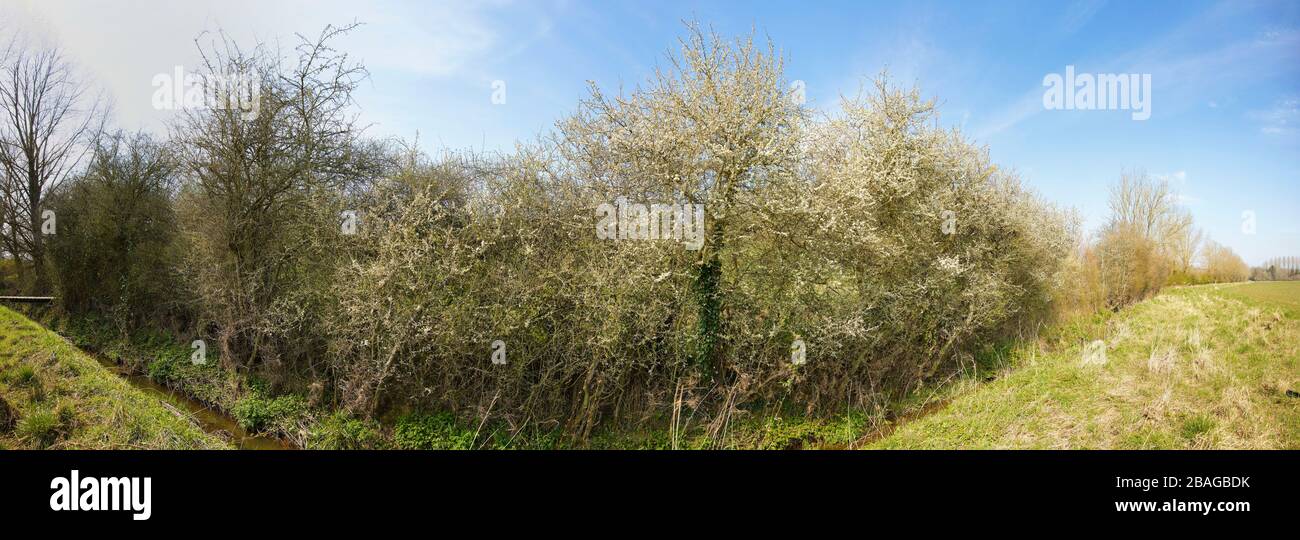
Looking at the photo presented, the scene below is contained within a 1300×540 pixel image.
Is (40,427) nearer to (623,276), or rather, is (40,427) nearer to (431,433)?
(431,433)

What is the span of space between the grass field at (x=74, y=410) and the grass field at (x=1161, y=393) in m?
10.2

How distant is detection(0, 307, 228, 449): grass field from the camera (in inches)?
245

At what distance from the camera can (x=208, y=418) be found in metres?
8.88

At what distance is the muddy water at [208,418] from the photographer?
798 cm

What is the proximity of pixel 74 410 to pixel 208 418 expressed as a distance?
2.04m

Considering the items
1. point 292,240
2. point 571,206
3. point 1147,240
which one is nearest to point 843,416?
point 571,206

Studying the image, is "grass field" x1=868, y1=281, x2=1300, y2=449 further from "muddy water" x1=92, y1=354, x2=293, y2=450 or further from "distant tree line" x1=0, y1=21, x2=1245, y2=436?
"muddy water" x1=92, y1=354, x2=293, y2=450

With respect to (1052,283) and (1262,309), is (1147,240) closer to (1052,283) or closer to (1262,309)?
(1052,283)

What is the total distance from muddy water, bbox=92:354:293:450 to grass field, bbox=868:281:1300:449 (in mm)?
9319

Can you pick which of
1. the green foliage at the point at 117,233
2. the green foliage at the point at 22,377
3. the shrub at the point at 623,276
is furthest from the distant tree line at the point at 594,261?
the green foliage at the point at 117,233

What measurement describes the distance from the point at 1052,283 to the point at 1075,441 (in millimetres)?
8992

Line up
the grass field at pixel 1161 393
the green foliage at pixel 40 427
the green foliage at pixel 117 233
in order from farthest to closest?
the green foliage at pixel 117 233 < the green foliage at pixel 40 427 < the grass field at pixel 1161 393

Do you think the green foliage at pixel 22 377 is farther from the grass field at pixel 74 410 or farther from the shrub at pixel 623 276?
the shrub at pixel 623 276

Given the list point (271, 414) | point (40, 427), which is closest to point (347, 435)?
point (271, 414)
